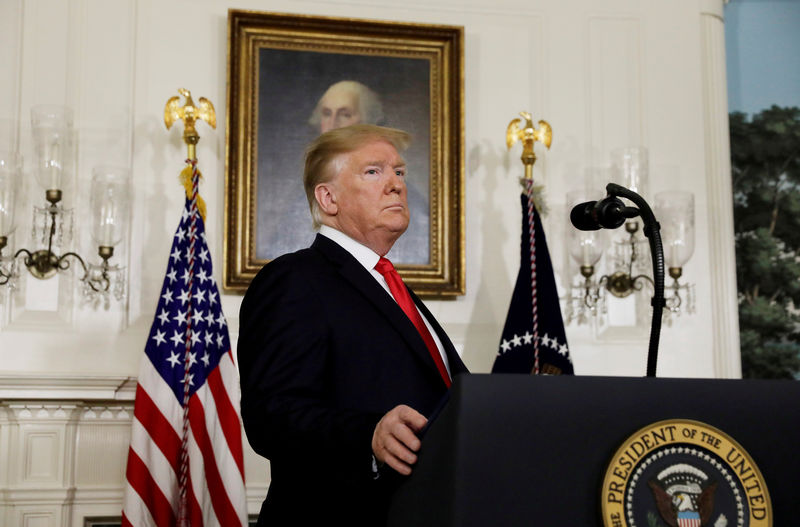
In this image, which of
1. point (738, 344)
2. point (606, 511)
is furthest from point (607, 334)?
point (606, 511)

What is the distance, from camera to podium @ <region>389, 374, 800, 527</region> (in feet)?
4.18

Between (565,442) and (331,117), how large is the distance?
3894mm

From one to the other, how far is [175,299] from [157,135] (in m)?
1.00

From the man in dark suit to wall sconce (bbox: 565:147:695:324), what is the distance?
2.53 meters

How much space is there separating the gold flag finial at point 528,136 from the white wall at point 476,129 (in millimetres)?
243

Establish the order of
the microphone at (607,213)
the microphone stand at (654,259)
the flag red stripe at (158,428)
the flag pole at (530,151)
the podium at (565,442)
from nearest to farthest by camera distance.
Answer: the podium at (565,442), the microphone stand at (654,259), the microphone at (607,213), the flag red stripe at (158,428), the flag pole at (530,151)

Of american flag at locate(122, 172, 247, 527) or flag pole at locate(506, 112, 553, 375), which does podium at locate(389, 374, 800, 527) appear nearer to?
american flag at locate(122, 172, 247, 527)

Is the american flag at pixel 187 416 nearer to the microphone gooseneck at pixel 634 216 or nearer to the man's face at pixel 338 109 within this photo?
the man's face at pixel 338 109

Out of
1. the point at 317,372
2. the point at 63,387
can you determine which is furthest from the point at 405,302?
the point at 63,387

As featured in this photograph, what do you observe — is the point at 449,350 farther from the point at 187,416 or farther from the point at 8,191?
the point at 8,191

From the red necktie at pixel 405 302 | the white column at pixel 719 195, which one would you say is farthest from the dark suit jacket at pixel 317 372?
the white column at pixel 719 195

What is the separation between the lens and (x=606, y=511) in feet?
4.16

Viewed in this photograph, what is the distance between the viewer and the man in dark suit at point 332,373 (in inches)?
70.4

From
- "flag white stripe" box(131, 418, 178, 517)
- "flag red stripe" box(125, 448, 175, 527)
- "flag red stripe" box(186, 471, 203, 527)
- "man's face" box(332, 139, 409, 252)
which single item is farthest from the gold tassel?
"man's face" box(332, 139, 409, 252)
